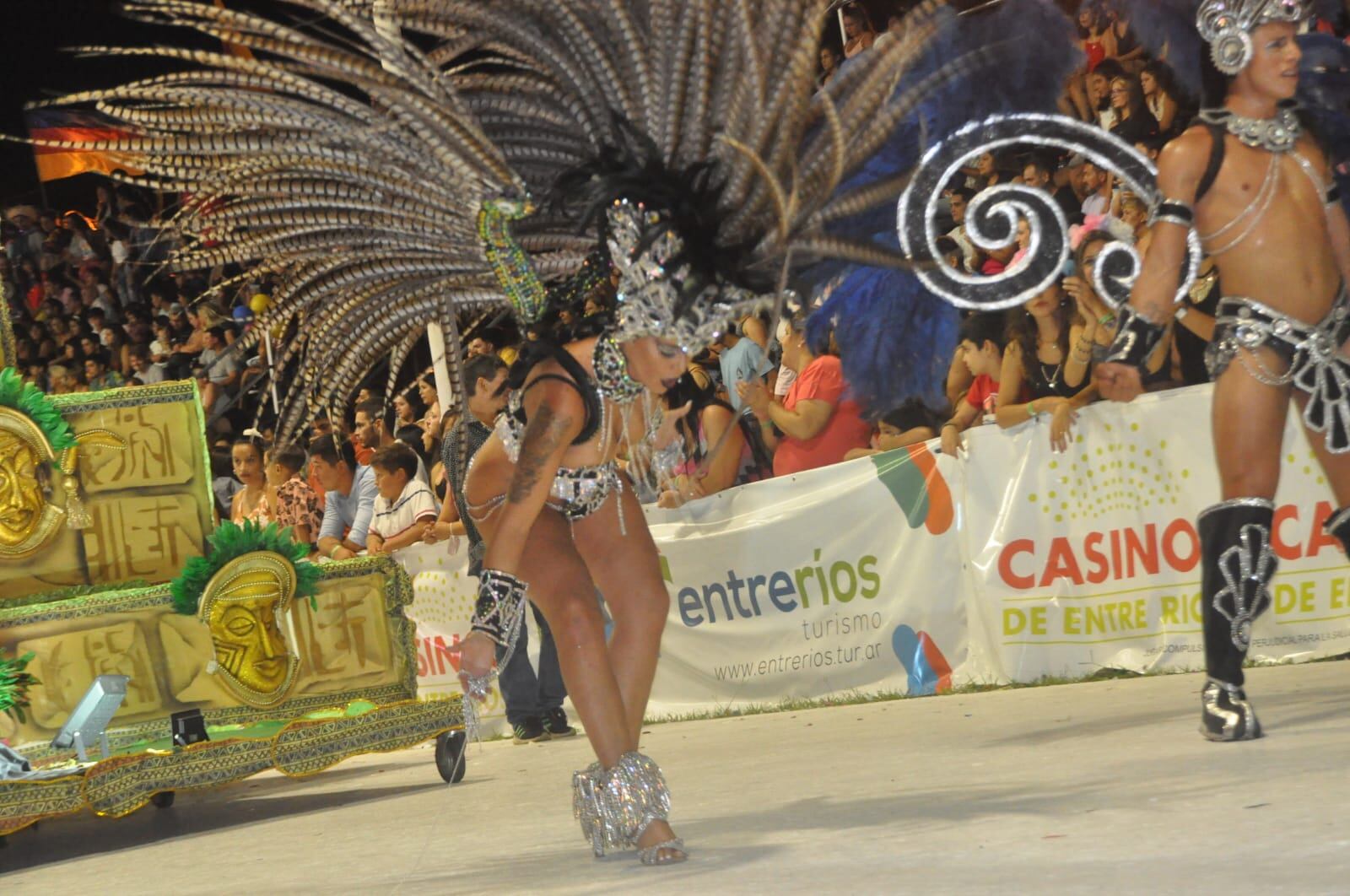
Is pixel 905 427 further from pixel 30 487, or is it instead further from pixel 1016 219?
pixel 30 487

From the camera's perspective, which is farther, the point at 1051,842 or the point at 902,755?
the point at 902,755

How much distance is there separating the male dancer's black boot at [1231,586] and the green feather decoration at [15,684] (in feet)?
12.9

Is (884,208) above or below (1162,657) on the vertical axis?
above

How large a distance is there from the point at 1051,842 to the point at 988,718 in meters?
2.28

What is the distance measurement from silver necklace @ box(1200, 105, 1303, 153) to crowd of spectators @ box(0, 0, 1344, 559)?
392mm

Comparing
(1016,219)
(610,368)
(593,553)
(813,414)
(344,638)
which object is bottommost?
(344,638)

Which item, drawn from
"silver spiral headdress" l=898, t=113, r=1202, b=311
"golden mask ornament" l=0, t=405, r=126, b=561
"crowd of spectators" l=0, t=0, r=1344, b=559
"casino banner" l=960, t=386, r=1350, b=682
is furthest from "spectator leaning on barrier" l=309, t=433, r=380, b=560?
"silver spiral headdress" l=898, t=113, r=1202, b=311

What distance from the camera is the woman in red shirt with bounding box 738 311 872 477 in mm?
7320

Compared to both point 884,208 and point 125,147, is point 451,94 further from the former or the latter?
point 884,208

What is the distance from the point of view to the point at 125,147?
13.6 feet

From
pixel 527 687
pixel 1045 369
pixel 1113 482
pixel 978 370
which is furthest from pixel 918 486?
pixel 527 687

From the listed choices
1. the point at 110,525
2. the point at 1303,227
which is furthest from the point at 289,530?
the point at 1303,227

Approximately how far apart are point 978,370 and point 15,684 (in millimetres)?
4019

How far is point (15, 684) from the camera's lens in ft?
18.2
